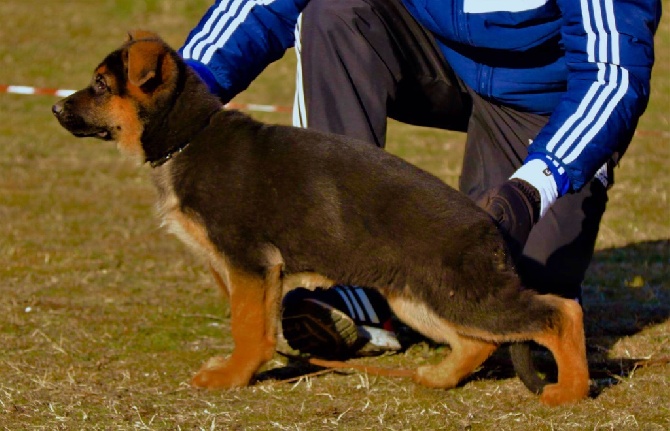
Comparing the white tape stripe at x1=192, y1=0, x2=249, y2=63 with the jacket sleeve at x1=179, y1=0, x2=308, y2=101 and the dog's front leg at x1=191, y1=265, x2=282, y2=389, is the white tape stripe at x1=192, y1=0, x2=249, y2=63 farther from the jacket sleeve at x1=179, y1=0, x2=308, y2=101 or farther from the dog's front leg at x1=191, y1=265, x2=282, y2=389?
the dog's front leg at x1=191, y1=265, x2=282, y2=389

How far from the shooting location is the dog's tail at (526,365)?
413 cm

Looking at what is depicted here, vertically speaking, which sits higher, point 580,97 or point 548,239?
point 580,97

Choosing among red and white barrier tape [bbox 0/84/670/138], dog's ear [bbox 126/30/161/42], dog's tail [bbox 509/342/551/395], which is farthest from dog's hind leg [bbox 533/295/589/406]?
red and white barrier tape [bbox 0/84/670/138]

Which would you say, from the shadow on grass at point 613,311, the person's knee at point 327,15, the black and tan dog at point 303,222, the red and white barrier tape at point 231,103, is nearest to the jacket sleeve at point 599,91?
the black and tan dog at point 303,222

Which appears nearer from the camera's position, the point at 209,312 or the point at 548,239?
the point at 548,239

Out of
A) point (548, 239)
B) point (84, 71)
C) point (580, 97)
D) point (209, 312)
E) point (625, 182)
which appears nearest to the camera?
point (580, 97)

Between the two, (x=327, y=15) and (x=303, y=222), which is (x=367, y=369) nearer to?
(x=303, y=222)

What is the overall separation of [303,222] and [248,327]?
46 centimetres

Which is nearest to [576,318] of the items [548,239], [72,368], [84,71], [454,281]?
[454,281]

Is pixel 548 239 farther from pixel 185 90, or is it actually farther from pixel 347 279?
pixel 185 90

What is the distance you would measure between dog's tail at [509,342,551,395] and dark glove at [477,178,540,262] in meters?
0.33

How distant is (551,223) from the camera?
521cm

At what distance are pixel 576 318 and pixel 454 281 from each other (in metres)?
0.46

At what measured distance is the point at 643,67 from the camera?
14.2 ft
